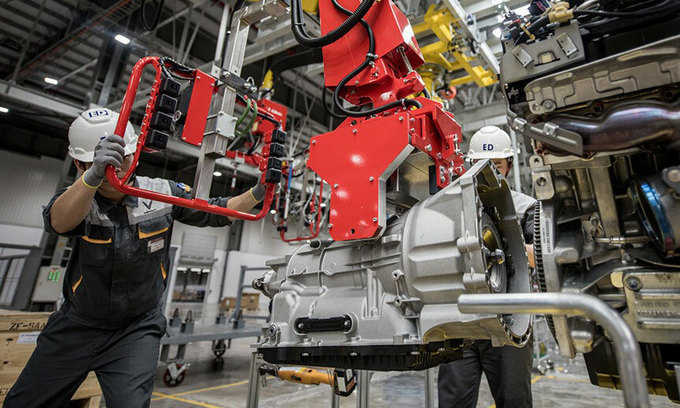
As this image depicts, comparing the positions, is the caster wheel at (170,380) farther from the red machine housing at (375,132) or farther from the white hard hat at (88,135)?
the red machine housing at (375,132)

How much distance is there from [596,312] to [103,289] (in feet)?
6.46

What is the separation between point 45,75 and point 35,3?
297cm

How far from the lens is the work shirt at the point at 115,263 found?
5.89 ft

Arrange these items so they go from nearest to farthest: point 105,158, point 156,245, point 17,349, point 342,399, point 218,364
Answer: point 105,158
point 156,245
point 17,349
point 342,399
point 218,364

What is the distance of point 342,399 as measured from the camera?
4.15m

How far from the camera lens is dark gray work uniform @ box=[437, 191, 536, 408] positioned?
1.98 meters

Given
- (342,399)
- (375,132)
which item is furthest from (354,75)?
(342,399)

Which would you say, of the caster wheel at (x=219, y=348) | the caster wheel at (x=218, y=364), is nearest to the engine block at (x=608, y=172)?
the caster wheel at (x=218, y=364)

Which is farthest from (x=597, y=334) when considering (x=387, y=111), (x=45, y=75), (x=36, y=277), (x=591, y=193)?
(x=45, y=75)

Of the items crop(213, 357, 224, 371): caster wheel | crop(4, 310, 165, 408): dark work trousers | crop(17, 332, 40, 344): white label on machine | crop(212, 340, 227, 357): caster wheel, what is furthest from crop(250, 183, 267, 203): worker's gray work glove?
crop(212, 340, 227, 357): caster wheel

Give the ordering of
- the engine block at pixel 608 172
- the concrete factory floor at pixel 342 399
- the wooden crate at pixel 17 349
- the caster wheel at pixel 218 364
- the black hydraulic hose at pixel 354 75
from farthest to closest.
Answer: the caster wheel at pixel 218 364 < the concrete factory floor at pixel 342 399 < the wooden crate at pixel 17 349 < the black hydraulic hose at pixel 354 75 < the engine block at pixel 608 172

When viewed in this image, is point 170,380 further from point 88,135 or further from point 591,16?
point 591,16

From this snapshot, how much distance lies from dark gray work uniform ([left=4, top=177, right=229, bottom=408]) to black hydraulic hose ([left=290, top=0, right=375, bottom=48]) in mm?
1164

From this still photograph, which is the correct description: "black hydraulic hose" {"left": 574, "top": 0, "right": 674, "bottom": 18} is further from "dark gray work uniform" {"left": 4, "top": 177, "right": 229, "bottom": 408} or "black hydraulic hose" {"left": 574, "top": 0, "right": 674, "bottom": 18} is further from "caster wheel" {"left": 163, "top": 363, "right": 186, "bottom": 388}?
"caster wheel" {"left": 163, "top": 363, "right": 186, "bottom": 388}
